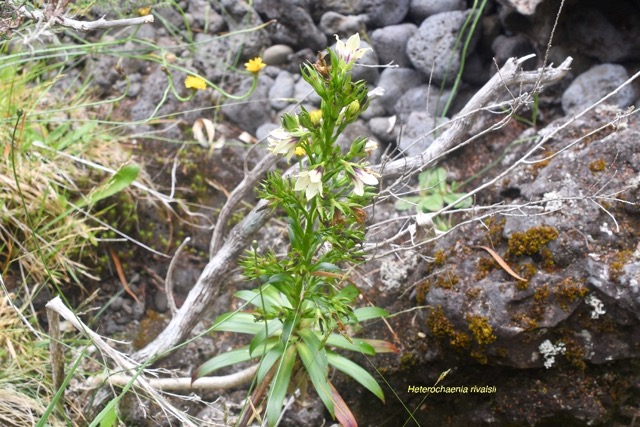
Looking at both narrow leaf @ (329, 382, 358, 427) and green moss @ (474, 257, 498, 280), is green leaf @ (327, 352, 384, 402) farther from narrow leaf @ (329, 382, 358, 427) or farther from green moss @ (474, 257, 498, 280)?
green moss @ (474, 257, 498, 280)

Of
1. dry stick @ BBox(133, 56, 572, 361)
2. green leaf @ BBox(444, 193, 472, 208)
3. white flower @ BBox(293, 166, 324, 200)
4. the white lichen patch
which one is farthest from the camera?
green leaf @ BBox(444, 193, 472, 208)

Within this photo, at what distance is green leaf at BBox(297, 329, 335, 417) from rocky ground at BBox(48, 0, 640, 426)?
0.43 m

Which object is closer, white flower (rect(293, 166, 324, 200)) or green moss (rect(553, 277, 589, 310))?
white flower (rect(293, 166, 324, 200))

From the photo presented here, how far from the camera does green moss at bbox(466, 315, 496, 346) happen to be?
2.25 m

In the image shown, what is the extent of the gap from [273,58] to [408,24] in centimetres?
72

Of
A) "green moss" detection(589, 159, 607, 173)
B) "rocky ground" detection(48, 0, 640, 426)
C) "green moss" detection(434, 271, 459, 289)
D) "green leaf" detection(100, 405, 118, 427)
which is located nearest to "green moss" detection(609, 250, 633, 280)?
"rocky ground" detection(48, 0, 640, 426)

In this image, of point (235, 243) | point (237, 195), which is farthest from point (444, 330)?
point (237, 195)

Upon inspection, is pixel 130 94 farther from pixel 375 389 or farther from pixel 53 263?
pixel 375 389

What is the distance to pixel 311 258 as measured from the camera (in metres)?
2.02

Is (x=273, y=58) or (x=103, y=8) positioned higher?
(x=103, y=8)

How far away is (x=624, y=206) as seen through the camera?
7.80 feet

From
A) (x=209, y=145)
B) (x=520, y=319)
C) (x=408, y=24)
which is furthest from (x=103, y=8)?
(x=520, y=319)

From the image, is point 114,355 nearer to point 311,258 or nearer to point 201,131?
point 311,258

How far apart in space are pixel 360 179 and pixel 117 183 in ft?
4.46
